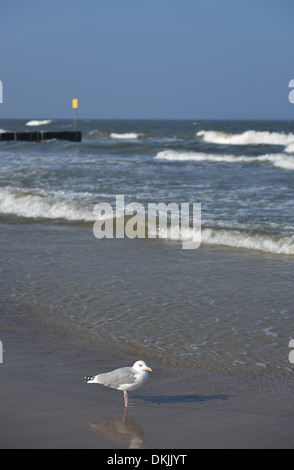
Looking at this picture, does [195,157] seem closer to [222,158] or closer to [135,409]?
[222,158]

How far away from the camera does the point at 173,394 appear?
→ 4.03m

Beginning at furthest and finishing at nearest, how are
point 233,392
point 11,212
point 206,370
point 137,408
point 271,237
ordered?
1. point 11,212
2. point 271,237
3. point 206,370
4. point 233,392
5. point 137,408

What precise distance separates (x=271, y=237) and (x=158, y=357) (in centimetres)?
448

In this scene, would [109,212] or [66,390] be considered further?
[109,212]

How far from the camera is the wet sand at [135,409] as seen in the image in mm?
3348

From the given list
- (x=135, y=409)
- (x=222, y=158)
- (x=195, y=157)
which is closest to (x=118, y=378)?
(x=135, y=409)

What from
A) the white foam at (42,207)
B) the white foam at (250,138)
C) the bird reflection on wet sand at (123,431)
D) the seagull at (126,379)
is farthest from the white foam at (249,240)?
the white foam at (250,138)

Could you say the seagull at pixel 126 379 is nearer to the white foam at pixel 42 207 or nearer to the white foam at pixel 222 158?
the white foam at pixel 42 207

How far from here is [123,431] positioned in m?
3.46

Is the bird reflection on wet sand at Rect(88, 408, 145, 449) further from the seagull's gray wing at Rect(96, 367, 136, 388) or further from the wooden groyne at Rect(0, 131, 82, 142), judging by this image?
the wooden groyne at Rect(0, 131, 82, 142)

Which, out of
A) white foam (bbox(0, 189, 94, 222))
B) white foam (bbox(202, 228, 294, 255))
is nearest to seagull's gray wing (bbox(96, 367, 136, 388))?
white foam (bbox(202, 228, 294, 255))

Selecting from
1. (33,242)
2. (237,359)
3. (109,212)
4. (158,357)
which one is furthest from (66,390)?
(109,212)

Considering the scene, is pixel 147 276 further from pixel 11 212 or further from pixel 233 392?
pixel 11 212

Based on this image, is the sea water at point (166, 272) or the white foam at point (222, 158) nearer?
the sea water at point (166, 272)
